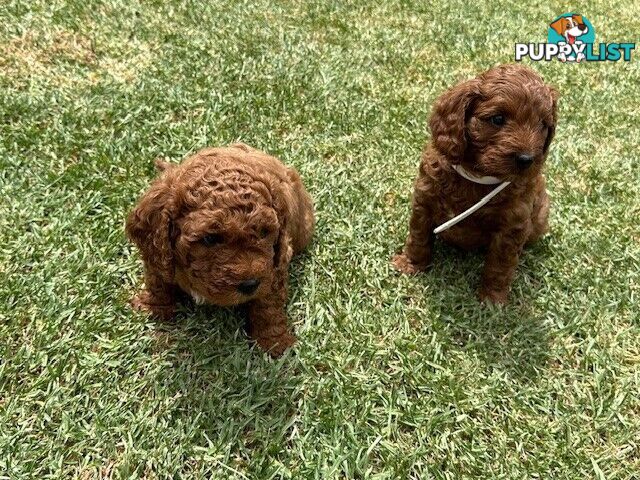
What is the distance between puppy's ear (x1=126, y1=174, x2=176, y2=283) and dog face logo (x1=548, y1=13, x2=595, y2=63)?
21.9 ft

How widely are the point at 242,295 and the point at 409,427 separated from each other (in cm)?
145

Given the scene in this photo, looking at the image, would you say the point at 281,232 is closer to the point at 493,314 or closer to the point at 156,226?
the point at 156,226

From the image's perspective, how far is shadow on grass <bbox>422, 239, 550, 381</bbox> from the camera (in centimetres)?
390

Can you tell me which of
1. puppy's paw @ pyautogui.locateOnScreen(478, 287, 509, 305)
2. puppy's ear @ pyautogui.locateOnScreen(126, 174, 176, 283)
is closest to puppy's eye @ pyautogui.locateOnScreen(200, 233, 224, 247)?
puppy's ear @ pyautogui.locateOnScreen(126, 174, 176, 283)

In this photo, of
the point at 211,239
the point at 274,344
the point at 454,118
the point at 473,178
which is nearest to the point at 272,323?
the point at 274,344

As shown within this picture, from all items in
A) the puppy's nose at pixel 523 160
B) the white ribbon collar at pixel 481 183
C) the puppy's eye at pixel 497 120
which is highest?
the puppy's eye at pixel 497 120

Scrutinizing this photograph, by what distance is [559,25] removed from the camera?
8469 mm

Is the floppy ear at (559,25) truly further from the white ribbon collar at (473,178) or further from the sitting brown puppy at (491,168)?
the white ribbon collar at (473,178)

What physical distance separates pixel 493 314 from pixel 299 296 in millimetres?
1513

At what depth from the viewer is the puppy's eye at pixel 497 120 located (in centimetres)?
337

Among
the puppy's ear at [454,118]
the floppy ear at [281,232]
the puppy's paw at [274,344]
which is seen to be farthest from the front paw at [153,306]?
the puppy's ear at [454,118]

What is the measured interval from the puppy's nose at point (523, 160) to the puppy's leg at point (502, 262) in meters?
0.56

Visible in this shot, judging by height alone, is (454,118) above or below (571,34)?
above

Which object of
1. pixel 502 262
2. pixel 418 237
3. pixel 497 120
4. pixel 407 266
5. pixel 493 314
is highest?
pixel 497 120
